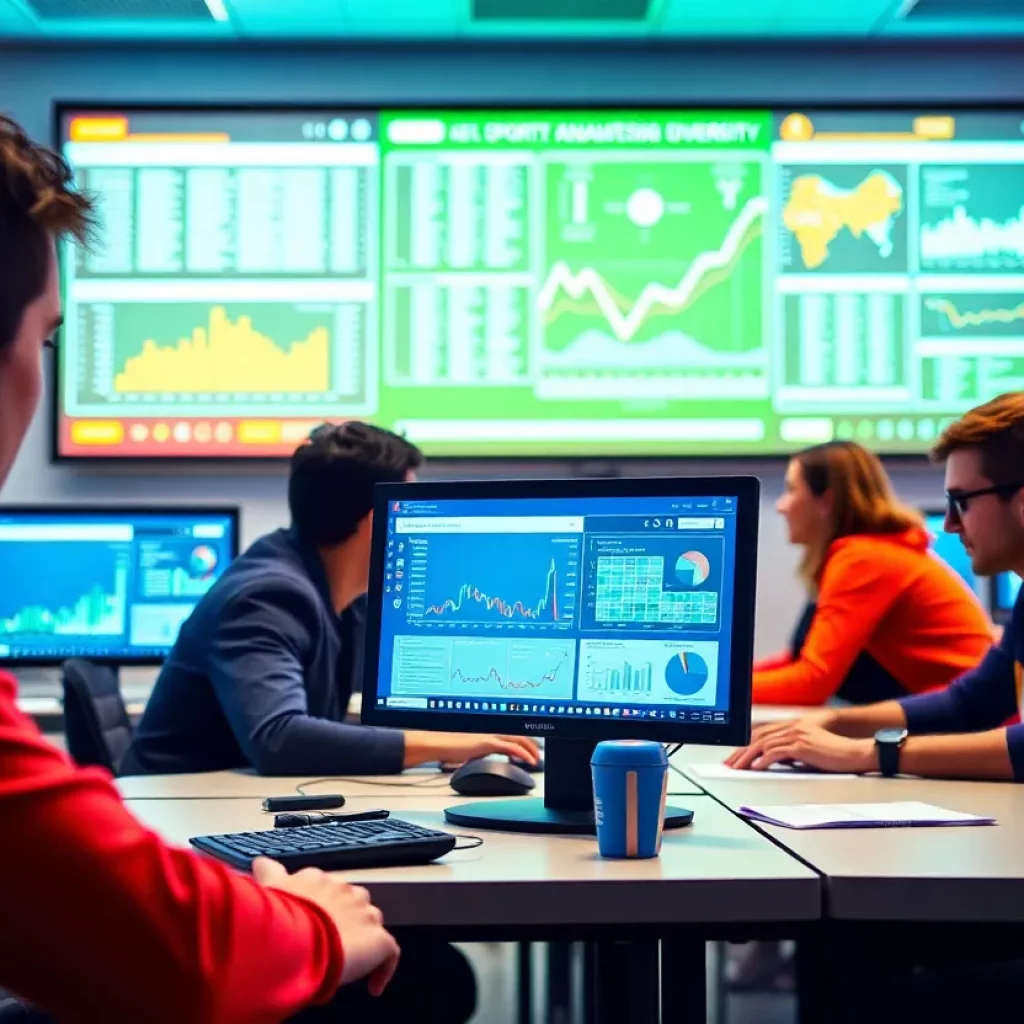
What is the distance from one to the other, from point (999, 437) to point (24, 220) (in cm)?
159

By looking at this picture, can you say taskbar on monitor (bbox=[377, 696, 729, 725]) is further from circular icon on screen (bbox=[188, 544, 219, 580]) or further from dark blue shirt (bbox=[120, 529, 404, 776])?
circular icon on screen (bbox=[188, 544, 219, 580])

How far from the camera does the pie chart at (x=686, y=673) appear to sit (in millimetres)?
1427

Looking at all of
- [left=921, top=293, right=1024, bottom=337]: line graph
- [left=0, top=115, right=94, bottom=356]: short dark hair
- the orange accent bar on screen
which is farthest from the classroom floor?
the orange accent bar on screen

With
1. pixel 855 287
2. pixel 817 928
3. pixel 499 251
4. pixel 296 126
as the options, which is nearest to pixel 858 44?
pixel 855 287

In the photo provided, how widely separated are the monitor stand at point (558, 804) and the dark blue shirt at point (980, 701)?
0.80 metres

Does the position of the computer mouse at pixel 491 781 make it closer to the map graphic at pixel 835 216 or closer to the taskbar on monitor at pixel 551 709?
the taskbar on monitor at pixel 551 709

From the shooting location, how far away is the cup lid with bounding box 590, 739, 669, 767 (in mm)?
1294

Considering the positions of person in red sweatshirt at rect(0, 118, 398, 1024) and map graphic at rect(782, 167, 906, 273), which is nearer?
person in red sweatshirt at rect(0, 118, 398, 1024)

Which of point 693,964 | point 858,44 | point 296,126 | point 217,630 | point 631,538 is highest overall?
point 858,44

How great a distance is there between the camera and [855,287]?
12.9 ft

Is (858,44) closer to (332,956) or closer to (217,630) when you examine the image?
(217,630)

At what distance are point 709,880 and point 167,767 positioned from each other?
107 cm

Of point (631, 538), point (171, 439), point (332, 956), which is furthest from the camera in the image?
point (171, 439)

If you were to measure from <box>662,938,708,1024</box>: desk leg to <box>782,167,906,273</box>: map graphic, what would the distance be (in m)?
3.01
